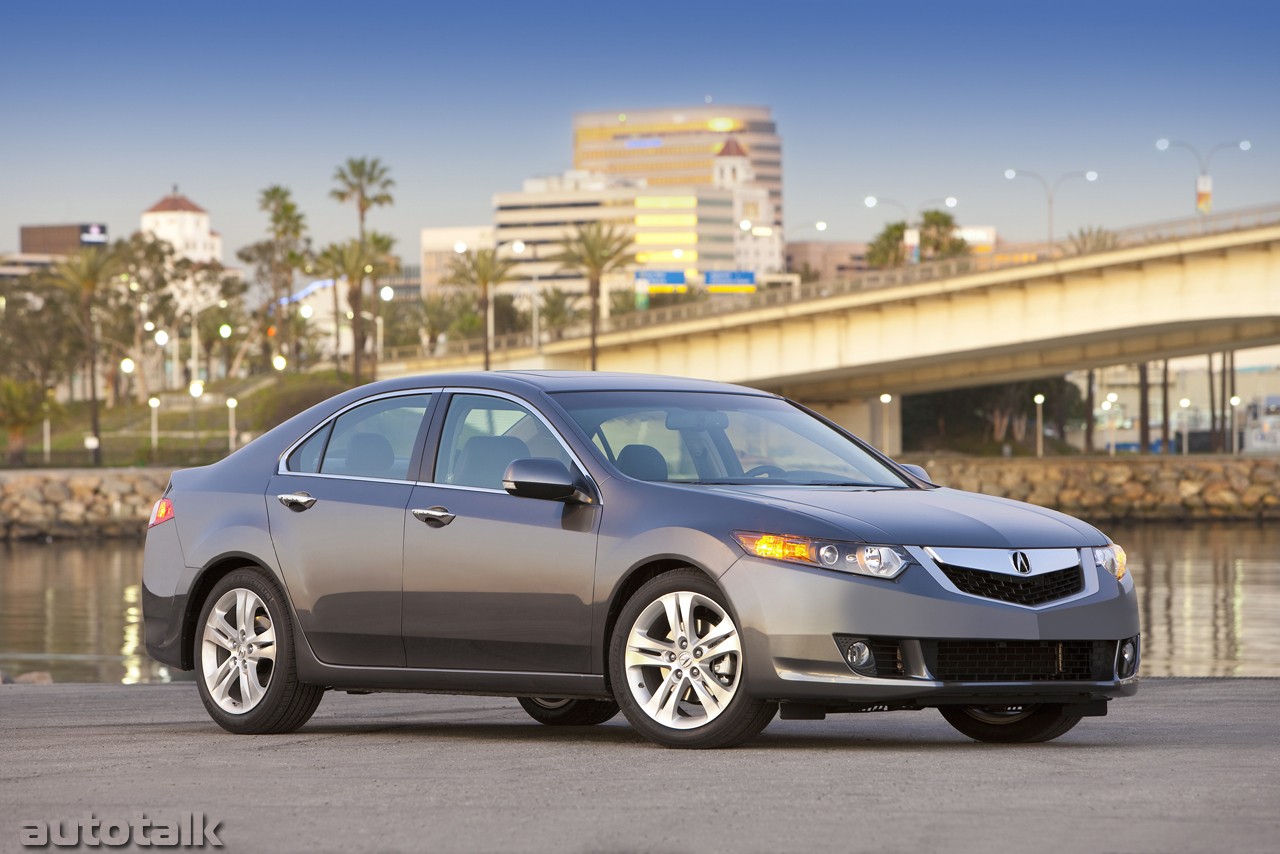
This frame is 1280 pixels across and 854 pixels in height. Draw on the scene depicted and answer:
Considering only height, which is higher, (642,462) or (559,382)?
(559,382)

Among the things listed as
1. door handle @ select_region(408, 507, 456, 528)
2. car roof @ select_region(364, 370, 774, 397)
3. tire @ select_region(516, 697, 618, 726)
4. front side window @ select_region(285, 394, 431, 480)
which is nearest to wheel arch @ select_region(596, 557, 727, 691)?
door handle @ select_region(408, 507, 456, 528)

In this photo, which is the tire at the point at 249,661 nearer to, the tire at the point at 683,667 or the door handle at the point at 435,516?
the door handle at the point at 435,516

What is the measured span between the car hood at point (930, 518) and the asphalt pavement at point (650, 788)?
0.85 metres

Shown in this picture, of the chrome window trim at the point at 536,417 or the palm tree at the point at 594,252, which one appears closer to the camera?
the chrome window trim at the point at 536,417

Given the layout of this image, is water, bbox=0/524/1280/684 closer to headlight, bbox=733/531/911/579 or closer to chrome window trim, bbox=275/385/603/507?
chrome window trim, bbox=275/385/603/507

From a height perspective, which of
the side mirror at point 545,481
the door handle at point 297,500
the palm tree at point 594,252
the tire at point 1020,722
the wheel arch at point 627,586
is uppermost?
the palm tree at point 594,252

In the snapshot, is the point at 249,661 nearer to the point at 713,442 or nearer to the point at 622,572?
the point at 622,572

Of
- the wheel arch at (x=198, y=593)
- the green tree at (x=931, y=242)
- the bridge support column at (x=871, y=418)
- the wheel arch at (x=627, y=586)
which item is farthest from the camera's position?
the green tree at (x=931, y=242)

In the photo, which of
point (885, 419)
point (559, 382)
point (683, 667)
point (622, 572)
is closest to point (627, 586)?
point (622, 572)

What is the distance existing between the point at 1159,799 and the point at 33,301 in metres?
145

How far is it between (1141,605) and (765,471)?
98.8 feet

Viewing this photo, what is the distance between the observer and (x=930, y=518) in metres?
7.83

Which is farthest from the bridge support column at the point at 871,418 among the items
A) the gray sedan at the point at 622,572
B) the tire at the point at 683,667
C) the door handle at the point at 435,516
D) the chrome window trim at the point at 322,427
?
the tire at the point at 683,667

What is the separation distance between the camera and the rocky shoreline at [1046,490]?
7162 cm
